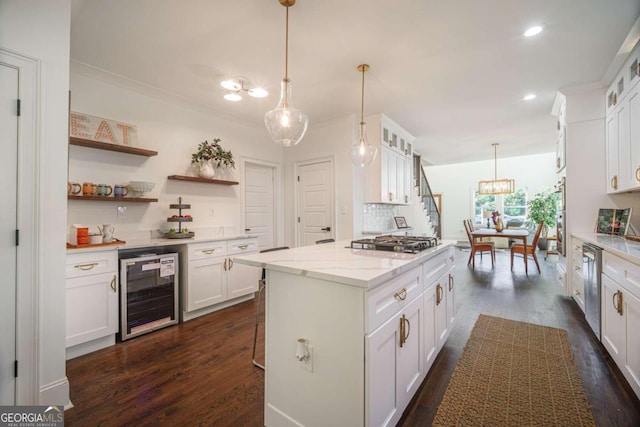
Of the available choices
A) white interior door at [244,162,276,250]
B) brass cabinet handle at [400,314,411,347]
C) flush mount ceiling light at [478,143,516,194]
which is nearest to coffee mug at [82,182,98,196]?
white interior door at [244,162,276,250]

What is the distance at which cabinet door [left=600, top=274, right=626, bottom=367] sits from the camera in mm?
1889

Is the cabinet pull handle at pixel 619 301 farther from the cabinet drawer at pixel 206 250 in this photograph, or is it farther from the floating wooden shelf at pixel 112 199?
the floating wooden shelf at pixel 112 199

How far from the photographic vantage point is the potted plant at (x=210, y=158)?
368 cm

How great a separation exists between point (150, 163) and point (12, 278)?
2064 millimetres

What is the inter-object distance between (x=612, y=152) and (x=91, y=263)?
5327mm

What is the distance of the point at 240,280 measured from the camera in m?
3.56

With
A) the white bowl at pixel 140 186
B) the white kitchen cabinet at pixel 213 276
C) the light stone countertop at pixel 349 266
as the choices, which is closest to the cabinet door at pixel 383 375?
the light stone countertop at pixel 349 266

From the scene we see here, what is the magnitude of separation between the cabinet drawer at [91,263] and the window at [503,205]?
9.89 meters

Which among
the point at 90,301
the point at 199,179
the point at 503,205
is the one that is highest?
the point at 199,179

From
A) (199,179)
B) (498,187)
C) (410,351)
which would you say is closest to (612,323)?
(410,351)

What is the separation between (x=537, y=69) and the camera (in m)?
2.95

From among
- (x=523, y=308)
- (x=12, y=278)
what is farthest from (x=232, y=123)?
(x=523, y=308)

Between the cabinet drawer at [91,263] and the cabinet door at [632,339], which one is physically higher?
the cabinet drawer at [91,263]

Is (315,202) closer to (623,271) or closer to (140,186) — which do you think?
(140,186)
